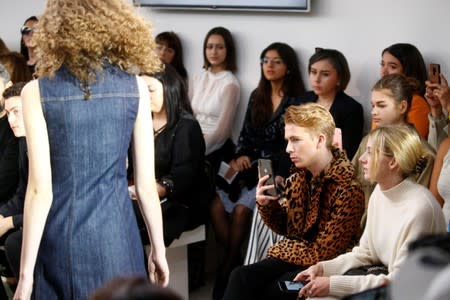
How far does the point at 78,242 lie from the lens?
7.29 feet

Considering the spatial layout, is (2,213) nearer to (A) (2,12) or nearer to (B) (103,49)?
(B) (103,49)

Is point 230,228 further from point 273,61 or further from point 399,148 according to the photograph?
point 399,148

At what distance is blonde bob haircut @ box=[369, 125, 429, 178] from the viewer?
8.60 feet

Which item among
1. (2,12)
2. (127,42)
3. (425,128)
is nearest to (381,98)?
(425,128)

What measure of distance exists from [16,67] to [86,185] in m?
2.92

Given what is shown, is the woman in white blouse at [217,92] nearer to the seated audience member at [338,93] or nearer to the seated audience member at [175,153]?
the seated audience member at [338,93]

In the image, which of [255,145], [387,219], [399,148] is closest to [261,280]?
[387,219]

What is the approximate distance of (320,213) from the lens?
294 cm

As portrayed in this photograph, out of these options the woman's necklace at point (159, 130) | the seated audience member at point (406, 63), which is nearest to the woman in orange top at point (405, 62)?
the seated audience member at point (406, 63)

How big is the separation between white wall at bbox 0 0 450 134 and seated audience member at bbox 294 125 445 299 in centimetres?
138

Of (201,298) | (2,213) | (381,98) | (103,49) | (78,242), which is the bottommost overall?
(201,298)

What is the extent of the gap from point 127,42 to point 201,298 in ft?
7.33

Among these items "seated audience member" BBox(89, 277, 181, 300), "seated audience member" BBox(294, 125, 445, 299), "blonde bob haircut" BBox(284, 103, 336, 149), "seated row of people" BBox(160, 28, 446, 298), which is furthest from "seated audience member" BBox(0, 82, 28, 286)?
"seated audience member" BBox(89, 277, 181, 300)

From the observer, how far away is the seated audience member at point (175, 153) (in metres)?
3.63
